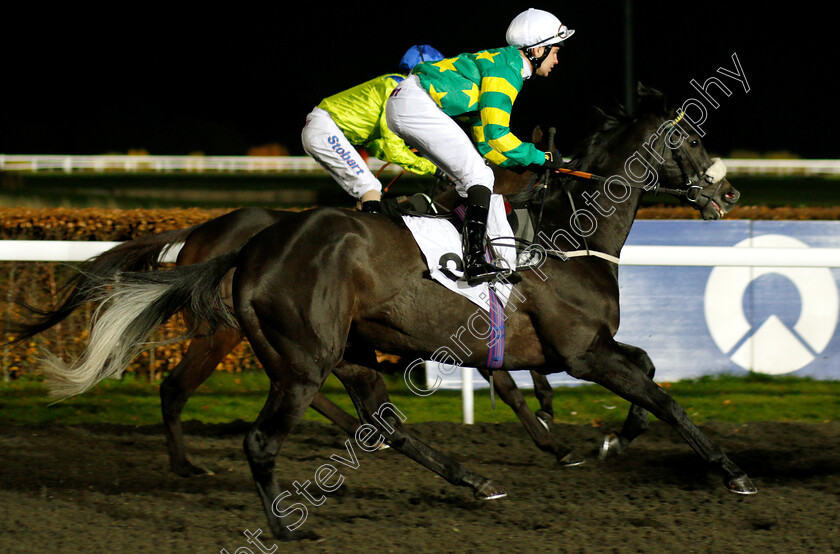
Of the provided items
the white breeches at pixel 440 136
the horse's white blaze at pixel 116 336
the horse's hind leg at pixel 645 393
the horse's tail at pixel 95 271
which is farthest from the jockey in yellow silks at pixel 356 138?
the horse's hind leg at pixel 645 393

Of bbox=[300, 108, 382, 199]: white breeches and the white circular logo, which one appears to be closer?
bbox=[300, 108, 382, 199]: white breeches

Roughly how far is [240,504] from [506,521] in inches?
41.4

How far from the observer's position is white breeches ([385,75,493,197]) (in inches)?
136

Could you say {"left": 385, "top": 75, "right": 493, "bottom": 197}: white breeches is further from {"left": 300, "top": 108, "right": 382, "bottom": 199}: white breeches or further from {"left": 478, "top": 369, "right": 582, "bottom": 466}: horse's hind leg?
{"left": 478, "top": 369, "right": 582, "bottom": 466}: horse's hind leg

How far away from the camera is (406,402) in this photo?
538 cm

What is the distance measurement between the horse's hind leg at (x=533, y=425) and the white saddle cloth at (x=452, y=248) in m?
0.68

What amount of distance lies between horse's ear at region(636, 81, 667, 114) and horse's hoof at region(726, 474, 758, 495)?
1513 millimetres

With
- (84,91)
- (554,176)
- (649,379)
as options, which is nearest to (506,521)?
(649,379)

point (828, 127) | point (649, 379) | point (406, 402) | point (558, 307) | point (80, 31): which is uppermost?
point (80, 31)

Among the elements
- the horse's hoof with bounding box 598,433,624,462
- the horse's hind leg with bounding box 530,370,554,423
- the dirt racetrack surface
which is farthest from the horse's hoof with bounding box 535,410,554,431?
the horse's hoof with bounding box 598,433,624,462

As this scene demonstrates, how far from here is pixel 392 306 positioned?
3312 millimetres

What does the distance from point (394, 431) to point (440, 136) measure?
1.21 m

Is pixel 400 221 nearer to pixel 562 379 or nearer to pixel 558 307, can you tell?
pixel 558 307

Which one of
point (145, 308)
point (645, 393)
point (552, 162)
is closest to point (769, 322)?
point (645, 393)
